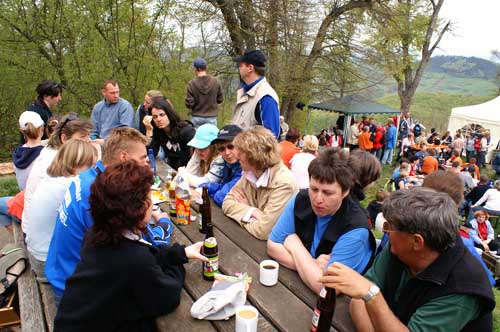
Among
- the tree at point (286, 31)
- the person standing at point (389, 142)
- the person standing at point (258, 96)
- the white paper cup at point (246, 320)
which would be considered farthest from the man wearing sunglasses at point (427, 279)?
the person standing at point (389, 142)

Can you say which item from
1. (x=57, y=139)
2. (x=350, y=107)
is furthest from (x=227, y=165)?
(x=350, y=107)

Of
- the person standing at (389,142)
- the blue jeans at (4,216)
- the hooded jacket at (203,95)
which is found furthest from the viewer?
the person standing at (389,142)

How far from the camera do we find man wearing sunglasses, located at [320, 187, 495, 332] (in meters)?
1.42

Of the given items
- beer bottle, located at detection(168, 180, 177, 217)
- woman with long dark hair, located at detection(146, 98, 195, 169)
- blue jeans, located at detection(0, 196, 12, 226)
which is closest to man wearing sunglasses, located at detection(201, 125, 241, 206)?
beer bottle, located at detection(168, 180, 177, 217)

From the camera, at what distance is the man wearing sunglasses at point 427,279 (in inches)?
56.0

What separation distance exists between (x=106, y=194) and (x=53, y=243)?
2.84ft

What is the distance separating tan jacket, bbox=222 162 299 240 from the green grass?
15.3 feet

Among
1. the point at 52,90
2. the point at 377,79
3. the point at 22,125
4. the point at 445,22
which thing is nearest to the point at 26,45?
the point at 52,90

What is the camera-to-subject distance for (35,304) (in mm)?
2350

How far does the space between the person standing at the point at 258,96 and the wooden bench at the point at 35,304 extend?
8.43 ft

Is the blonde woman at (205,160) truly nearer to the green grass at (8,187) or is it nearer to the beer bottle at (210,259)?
the beer bottle at (210,259)

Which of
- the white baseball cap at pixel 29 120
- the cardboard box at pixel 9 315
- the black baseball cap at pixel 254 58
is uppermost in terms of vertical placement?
the black baseball cap at pixel 254 58

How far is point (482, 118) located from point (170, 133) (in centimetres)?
1835

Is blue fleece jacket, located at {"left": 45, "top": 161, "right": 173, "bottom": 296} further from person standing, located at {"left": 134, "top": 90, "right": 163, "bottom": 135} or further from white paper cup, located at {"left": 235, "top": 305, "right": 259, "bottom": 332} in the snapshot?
person standing, located at {"left": 134, "top": 90, "right": 163, "bottom": 135}
